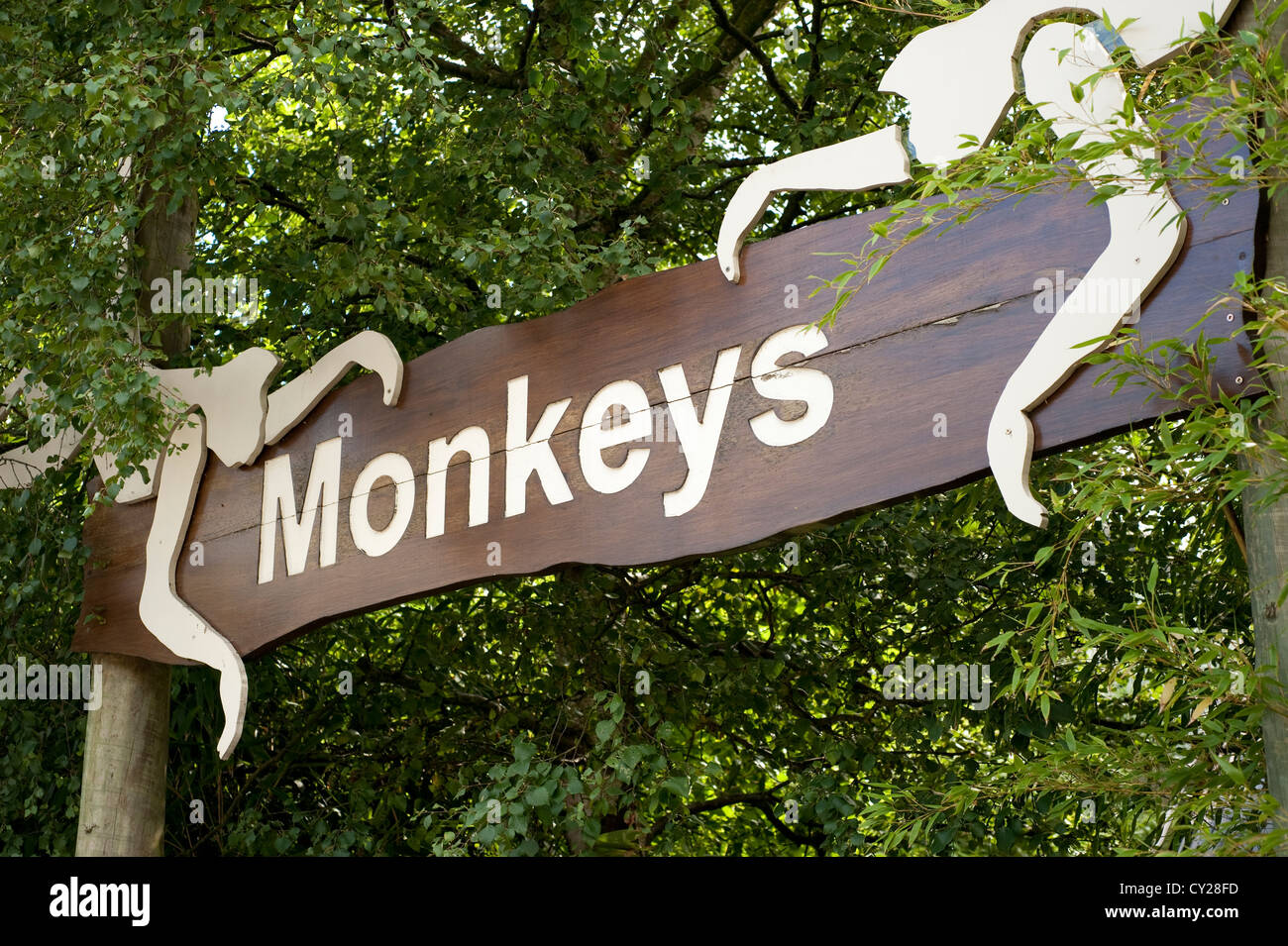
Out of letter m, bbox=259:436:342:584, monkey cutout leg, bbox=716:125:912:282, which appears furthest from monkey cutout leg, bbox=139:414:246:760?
monkey cutout leg, bbox=716:125:912:282

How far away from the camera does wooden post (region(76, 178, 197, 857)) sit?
4.27 metres

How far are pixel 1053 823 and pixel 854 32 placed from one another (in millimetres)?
3292

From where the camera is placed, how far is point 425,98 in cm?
412

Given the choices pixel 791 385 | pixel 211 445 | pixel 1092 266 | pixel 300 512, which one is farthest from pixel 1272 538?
pixel 211 445

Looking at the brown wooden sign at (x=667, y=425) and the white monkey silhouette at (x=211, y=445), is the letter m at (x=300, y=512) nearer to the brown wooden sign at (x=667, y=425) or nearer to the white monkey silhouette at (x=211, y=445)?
the brown wooden sign at (x=667, y=425)

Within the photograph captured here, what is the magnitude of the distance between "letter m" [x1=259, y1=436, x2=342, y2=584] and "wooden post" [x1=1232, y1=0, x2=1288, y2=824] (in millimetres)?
2372

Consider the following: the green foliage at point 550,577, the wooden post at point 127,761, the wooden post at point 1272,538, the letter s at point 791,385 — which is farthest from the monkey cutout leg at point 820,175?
the wooden post at point 127,761

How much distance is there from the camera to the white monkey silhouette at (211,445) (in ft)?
13.1

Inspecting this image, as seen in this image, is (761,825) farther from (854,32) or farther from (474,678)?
(854,32)

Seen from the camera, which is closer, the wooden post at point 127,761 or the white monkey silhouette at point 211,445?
the white monkey silhouette at point 211,445

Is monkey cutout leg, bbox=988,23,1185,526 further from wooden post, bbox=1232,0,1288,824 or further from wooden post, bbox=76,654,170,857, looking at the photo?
wooden post, bbox=76,654,170,857
